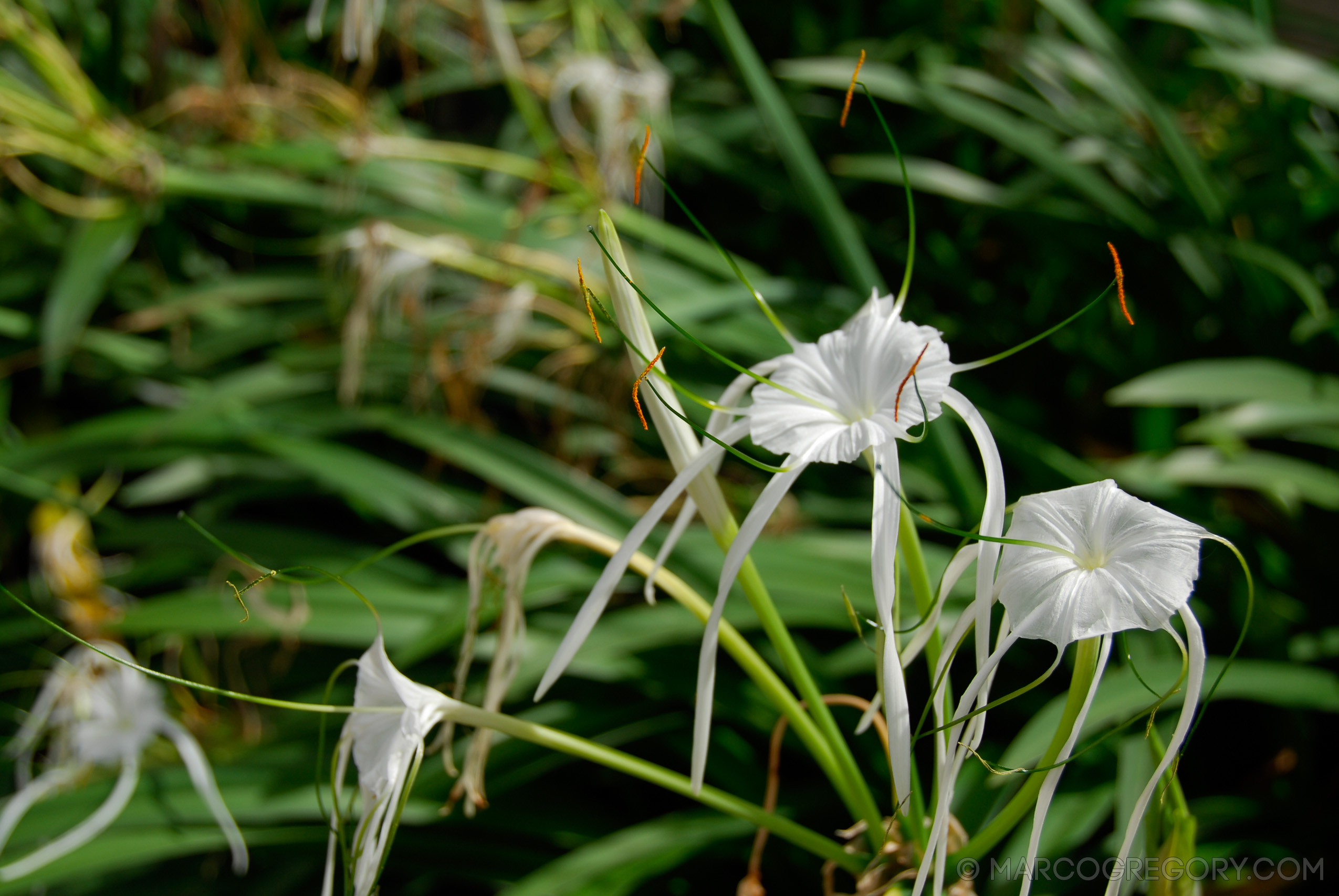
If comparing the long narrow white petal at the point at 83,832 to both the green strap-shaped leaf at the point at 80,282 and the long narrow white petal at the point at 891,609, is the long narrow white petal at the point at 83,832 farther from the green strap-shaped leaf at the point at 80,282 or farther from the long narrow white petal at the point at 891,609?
the long narrow white petal at the point at 891,609

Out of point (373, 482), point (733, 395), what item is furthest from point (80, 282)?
point (733, 395)

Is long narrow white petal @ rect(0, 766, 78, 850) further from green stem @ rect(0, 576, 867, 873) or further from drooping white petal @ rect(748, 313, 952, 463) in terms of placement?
drooping white petal @ rect(748, 313, 952, 463)

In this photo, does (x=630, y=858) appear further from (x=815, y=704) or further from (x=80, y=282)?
(x=80, y=282)

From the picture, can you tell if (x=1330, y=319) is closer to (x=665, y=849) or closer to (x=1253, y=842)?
(x=1253, y=842)

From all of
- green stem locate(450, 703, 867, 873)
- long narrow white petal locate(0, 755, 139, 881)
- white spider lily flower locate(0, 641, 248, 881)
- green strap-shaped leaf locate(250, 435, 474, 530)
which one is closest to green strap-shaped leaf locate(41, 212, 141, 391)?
green strap-shaped leaf locate(250, 435, 474, 530)

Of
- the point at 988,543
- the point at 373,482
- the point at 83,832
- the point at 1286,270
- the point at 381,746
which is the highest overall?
the point at 1286,270

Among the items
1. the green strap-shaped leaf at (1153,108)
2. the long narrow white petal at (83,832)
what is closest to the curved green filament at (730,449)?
the long narrow white petal at (83,832)
